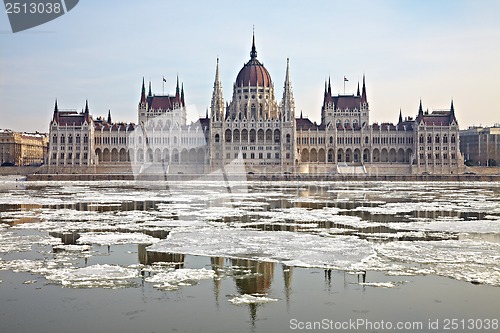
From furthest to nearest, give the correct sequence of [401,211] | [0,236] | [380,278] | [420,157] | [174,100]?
1. [174,100]
2. [420,157]
3. [401,211]
4. [0,236]
5. [380,278]

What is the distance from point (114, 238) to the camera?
23.9 m

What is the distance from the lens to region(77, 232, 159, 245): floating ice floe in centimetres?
2293

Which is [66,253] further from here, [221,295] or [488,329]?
[488,329]

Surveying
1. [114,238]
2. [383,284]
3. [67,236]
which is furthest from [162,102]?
[383,284]

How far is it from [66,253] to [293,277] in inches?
324

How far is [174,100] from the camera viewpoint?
139m

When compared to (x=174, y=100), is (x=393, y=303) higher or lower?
lower

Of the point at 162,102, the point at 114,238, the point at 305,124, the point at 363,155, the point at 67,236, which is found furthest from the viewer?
the point at 162,102

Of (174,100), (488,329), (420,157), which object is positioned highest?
(174,100)

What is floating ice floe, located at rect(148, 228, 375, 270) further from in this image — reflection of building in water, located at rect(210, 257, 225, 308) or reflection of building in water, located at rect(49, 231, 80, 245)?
reflection of building in water, located at rect(49, 231, 80, 245)

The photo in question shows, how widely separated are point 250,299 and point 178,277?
9.73 ft

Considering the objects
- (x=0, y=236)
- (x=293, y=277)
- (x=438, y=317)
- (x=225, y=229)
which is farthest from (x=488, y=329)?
(x=0, y=236)

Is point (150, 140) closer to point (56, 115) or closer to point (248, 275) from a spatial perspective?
point (56, 115)

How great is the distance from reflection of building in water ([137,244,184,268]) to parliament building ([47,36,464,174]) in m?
95.8
